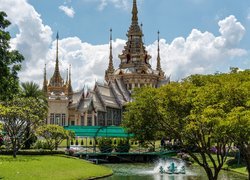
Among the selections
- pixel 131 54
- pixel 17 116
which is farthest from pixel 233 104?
pixel 131 54

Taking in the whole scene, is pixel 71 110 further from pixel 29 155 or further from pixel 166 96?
pixel 166 96

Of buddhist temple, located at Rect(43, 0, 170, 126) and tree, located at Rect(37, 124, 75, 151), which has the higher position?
buddhist temple, located at Rect(43, 0, 170, 126)

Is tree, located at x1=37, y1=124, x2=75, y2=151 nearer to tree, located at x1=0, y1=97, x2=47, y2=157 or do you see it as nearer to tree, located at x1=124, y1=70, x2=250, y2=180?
tree, located at x1=0, y1=97, x2=47, y2=157

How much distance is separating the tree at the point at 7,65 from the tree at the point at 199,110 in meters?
6.89

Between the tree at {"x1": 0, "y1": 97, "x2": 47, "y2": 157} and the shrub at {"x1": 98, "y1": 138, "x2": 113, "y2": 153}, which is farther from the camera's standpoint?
the shrub at {"x1": 98, "y1": 138, "x2": 113, "y2": 153}

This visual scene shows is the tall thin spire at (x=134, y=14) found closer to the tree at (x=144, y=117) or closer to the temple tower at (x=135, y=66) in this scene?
the temple tower at (x=135, y=66)

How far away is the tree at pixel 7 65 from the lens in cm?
2506

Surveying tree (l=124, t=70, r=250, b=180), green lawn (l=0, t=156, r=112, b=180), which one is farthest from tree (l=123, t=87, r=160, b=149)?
green lawn (l=0, t=156, r=112, b=180)

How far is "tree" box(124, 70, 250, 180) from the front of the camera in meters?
21.6

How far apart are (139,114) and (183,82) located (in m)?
3.49

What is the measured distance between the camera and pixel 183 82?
2667 cm

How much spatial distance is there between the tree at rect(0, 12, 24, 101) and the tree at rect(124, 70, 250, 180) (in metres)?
6.89

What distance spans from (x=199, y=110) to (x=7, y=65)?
10849mm

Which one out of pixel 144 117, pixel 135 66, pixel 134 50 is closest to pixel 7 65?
pixel 144 117
